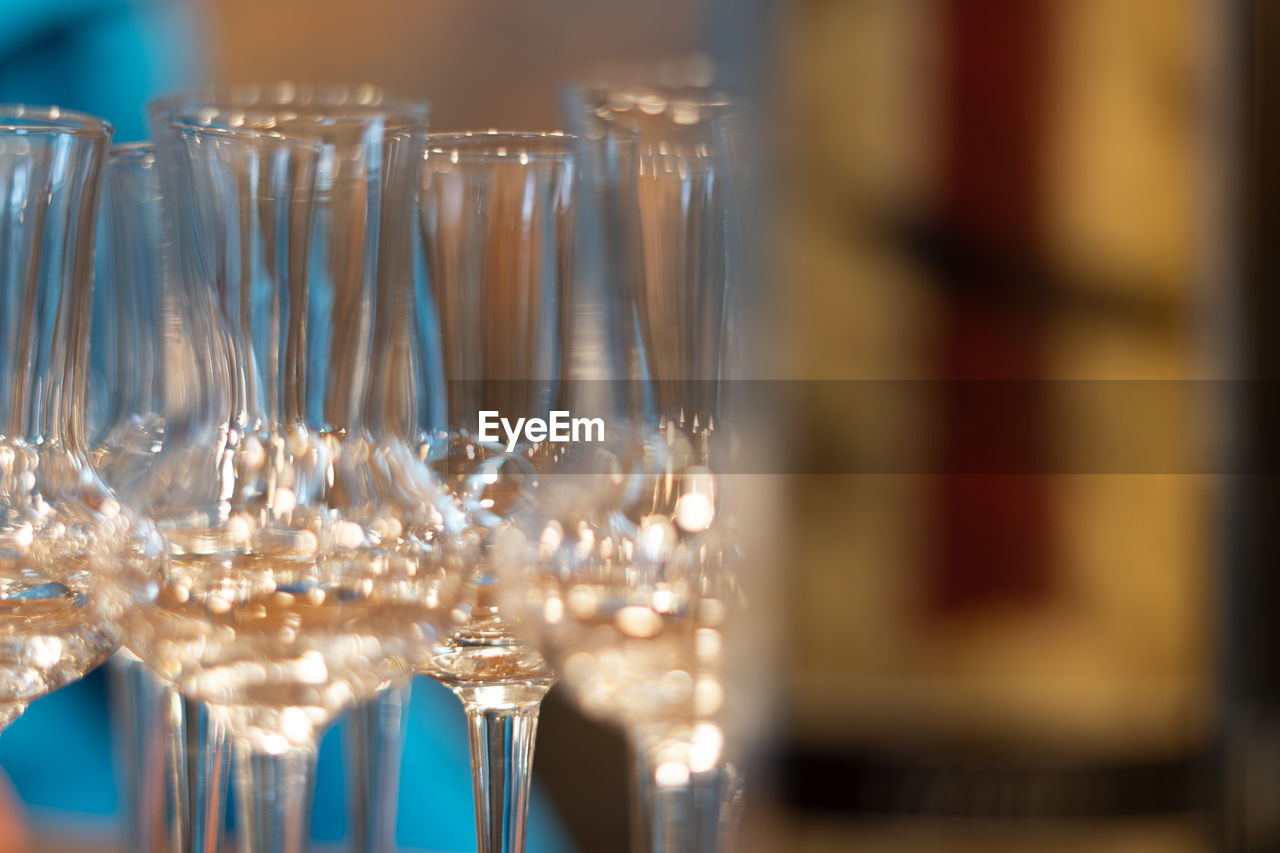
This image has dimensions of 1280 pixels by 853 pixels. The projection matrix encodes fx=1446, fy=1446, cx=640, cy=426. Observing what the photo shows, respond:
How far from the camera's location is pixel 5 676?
47cm

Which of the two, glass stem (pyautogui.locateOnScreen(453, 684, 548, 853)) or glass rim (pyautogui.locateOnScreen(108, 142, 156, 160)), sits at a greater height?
glass rim (pyautogui.locateOnScreen(108, 142, 156, 160))

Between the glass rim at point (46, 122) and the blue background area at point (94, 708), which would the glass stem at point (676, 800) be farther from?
the blue background area at point (94, 708)

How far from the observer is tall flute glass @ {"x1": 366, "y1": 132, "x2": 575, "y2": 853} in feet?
1.69

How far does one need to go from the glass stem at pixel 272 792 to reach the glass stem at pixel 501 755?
0.34 ft

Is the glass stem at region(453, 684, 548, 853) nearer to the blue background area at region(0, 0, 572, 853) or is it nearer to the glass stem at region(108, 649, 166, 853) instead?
the glass stem at region(108, 649, 166, 853)

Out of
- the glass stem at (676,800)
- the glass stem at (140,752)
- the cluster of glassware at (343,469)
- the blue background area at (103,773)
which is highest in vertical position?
the cluster of glassware at (343,469)

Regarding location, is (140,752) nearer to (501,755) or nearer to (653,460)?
(501,755)

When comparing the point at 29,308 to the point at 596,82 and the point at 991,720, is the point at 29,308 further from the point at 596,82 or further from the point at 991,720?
the point at 991,720

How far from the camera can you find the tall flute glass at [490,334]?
0.51 metres

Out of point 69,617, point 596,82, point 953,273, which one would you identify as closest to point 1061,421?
point 953,273

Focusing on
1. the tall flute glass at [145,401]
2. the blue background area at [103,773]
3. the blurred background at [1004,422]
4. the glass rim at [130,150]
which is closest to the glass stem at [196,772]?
the tall flute glass at [145,401]

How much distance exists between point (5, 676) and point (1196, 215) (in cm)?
39

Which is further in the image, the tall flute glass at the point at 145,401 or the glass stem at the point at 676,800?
the tall flute glass at the point at 145,401

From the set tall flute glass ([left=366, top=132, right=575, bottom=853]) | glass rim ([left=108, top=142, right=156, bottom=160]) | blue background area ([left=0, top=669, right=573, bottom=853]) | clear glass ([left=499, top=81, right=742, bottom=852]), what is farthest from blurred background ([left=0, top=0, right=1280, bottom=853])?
blue background area ([left=0, top=669, right=573, bottom=853])
